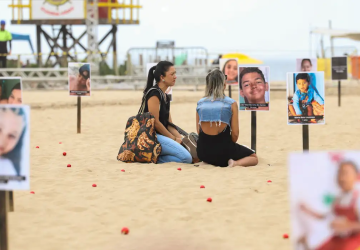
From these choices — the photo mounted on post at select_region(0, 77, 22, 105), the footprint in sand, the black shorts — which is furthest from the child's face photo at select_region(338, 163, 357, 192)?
the black shorts

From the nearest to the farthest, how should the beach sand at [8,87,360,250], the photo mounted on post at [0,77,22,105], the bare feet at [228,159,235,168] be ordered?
the beach sand at [8,87,360,250]
the photo mounted on post at [0,77,22,105]
the bare feet at [228,159,235,168]

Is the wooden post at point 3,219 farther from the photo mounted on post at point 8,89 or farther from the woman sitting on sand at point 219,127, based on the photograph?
the woman sitting on sand at point 219,127

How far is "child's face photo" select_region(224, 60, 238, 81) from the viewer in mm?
16156

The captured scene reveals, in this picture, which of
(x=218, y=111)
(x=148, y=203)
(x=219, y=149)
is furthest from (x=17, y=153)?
(x=219, y=149)

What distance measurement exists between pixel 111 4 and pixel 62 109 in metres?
16.1

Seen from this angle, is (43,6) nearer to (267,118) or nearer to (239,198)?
A: (267,118)

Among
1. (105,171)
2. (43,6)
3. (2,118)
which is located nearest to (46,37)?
(43,6)

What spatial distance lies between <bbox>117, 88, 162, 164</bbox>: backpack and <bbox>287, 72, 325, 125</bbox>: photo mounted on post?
173cm

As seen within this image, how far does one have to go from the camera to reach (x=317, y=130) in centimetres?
1230

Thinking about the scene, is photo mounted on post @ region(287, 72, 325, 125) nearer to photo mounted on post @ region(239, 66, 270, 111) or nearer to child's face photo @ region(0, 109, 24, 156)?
photo mounted on post @ region(239, 66, 270, 111)

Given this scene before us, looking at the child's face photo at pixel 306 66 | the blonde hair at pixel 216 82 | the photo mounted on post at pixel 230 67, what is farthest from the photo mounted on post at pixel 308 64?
the blonde hair at pixel 216 82

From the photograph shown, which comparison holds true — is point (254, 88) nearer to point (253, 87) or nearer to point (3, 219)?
point (253, 87)

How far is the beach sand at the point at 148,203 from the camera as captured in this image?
Result: 457 cm

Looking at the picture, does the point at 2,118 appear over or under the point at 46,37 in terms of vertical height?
under
